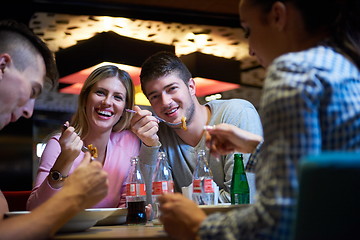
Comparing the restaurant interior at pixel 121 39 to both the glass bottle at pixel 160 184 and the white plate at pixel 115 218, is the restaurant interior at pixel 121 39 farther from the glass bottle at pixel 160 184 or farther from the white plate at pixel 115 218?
the white plate at pixel 115 218

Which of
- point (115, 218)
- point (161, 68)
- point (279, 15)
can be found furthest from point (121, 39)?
point (279, 15)

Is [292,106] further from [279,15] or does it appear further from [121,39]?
[121,39]

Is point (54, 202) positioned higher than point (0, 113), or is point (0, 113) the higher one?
point (0, 113)

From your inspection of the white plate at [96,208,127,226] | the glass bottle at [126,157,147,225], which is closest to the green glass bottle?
the glass bottle at [126,157,147,225]

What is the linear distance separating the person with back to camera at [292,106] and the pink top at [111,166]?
1.22 meters

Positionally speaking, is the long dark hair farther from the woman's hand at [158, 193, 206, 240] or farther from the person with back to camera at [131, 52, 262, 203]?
the person with back to camera at [131, 52, 262, 203]

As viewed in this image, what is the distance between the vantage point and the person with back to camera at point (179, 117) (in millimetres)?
2580

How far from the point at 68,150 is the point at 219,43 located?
3.92m

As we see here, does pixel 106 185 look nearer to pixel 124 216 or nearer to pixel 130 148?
pixel 124 216

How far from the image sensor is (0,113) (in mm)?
1579

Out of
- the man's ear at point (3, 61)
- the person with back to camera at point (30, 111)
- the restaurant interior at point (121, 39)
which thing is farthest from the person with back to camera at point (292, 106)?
the restaurant interior at point (121, 39)

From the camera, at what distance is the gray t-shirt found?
2.47 metres

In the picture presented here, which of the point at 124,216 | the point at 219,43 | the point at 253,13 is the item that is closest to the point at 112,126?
the point at 124,216

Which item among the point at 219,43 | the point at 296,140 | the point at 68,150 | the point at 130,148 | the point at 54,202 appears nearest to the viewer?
the point at 296,140
